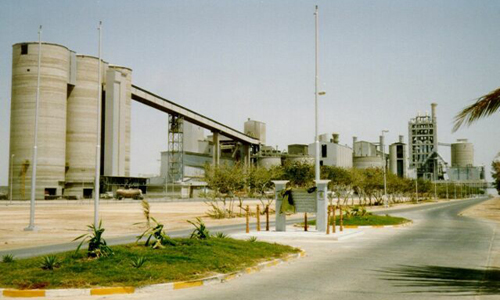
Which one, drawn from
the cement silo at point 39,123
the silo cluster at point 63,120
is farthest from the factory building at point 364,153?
the cement silo at point 39,123

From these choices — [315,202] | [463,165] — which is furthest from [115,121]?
[463,165]

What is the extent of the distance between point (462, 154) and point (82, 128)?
149641 mm

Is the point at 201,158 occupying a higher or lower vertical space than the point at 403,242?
higher

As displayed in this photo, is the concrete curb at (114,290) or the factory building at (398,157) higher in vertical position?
the factory building at (398,157)

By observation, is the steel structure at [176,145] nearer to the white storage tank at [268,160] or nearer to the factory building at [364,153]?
the white storage tank at [268,160]

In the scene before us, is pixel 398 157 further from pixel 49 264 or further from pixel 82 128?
pixel 49 264

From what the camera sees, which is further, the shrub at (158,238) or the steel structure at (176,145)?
Answer: the steel structure at (176,145)

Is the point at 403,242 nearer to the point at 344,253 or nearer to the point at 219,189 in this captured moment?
the point at 344,253

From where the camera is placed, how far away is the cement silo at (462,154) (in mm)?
193125

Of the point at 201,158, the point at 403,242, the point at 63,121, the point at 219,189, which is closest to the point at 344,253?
the point at 403,242

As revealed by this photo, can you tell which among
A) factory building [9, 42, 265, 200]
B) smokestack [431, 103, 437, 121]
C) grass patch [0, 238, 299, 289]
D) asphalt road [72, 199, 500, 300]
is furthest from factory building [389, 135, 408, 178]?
grass patch [0, 238, 299, 289]

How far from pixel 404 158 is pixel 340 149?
3359 cm

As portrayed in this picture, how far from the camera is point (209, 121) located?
389 feet

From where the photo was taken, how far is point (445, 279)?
11.1 m
